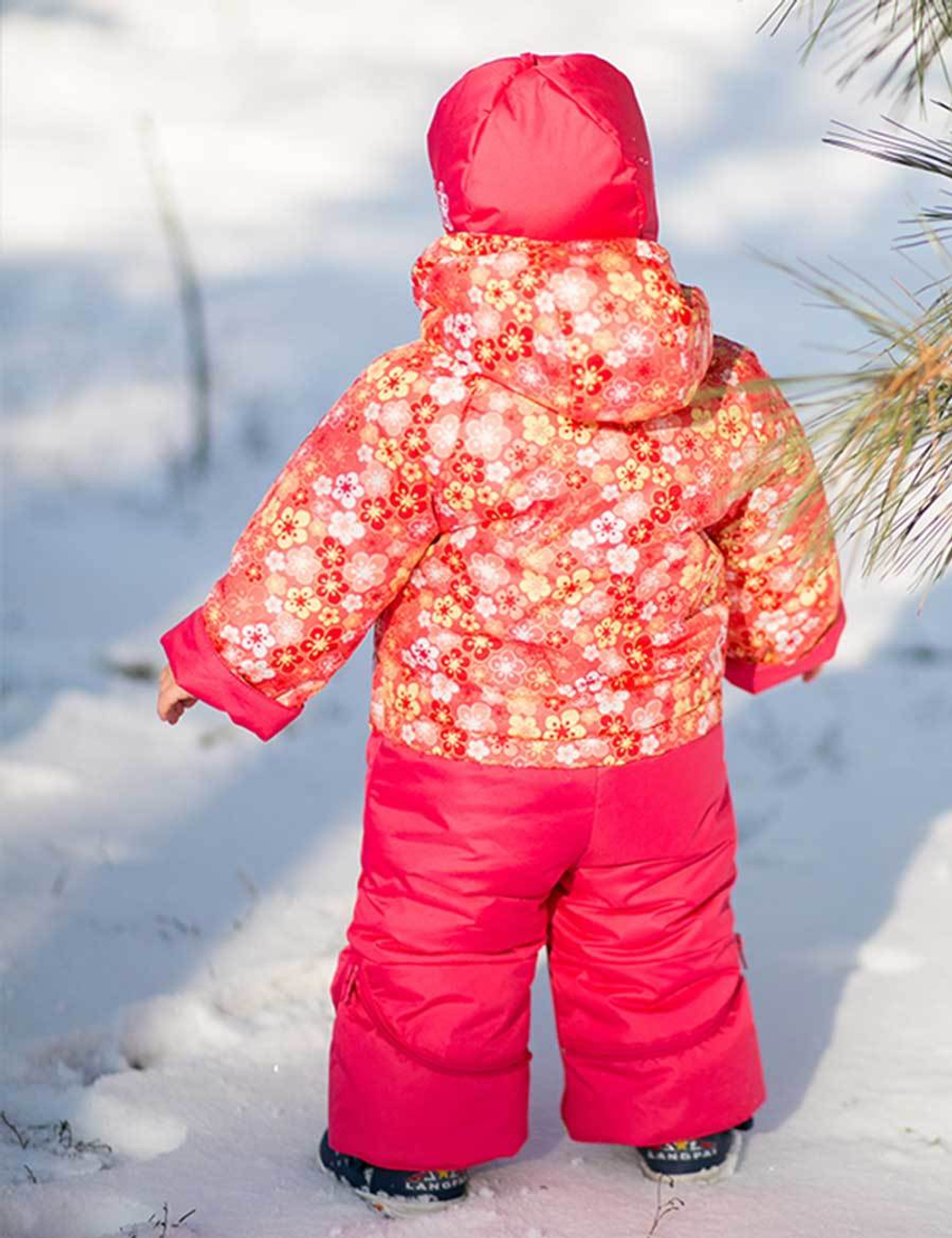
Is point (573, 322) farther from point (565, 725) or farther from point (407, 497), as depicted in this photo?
point (565, 725)

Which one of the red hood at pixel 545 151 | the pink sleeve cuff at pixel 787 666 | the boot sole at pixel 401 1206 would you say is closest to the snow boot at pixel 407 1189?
the boot sole at pixel 401 1206

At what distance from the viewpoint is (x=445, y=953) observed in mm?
1937

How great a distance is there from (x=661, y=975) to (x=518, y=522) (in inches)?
22.9

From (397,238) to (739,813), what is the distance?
4912 mm

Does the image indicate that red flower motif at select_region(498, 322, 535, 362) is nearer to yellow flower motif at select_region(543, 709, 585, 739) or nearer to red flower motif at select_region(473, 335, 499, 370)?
red flower motif at select_region(473, 335, 499, 370)

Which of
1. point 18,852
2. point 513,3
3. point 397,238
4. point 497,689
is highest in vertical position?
point 513,3

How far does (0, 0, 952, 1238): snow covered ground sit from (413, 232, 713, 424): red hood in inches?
37.1

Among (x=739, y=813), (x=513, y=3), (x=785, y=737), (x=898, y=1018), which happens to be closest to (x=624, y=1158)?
(x=898, y=1018)

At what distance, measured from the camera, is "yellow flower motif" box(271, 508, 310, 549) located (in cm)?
184

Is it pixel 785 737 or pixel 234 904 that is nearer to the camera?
pixel 234 904

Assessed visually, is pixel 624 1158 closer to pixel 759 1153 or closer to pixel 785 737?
pixel 759 1153

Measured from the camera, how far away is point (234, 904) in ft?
9.21

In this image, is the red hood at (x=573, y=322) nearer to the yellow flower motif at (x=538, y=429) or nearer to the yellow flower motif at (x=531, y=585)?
the yellow flower motif at (x=538, y=429)

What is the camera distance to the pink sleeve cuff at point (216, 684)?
188 cm
